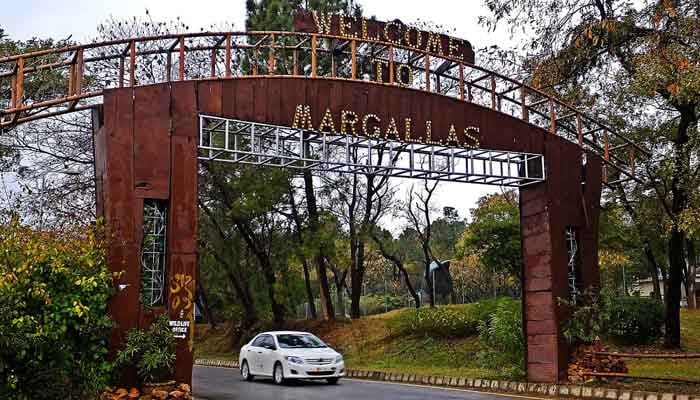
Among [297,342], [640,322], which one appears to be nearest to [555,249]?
[297,342]

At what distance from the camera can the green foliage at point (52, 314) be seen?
972 cm

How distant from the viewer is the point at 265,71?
24719 mm

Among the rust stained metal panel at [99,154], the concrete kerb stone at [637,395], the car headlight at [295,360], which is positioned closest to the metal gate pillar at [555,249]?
the concrete kerb stone at [637,395]

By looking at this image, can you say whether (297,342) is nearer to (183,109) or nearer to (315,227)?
(183,109)

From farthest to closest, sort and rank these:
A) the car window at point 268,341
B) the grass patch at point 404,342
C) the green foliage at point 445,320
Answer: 1. the green foliage at point 445,320
2. the grass patch at point 404,342
3. the car window at point 268,341

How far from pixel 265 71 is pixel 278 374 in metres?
11.2

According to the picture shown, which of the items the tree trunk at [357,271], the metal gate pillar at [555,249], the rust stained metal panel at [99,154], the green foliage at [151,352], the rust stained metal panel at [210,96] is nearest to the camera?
the green foliage at [151,352]

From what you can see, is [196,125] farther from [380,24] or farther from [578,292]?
[578,292]

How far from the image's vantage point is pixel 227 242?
1214 inches

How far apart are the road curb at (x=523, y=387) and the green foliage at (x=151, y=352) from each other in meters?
6.83

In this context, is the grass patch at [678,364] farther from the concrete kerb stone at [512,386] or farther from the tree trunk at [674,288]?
the concrete kerb stone at [512,386]

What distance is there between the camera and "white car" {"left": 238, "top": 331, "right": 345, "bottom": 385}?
54.8 ft

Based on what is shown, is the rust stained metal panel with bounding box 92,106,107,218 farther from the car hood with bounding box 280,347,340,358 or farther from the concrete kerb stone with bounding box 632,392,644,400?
the concrete kerb stone with bounding box 632,392,644,400

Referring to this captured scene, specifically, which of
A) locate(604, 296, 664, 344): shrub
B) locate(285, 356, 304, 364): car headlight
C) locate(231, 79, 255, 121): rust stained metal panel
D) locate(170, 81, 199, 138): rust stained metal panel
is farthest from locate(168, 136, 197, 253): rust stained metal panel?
locate(604, 296, 664, 344): shrub
